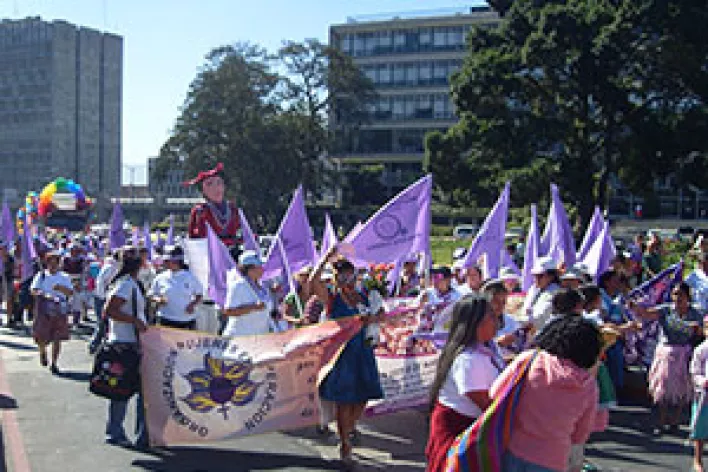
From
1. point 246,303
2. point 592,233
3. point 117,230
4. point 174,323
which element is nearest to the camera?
point 246,303

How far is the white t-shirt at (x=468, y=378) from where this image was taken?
4352mm

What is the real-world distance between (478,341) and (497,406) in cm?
51

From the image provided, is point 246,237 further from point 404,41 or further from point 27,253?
point 404,41

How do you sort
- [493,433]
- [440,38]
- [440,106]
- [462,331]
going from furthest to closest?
[440,106] < [440,38] < [462,331] < [493,433]

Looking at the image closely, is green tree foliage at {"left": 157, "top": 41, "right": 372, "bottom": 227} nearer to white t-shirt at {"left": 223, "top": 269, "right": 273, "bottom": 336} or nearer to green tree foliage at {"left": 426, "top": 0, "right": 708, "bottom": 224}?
green tree foliage at {"left": 426, "top": 0, "right": 708, "bottom": 224}

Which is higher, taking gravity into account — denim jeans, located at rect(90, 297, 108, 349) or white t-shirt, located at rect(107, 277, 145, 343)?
white t-shirt, located at rect(107, 277, 145, 343)

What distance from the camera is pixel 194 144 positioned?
53656mm

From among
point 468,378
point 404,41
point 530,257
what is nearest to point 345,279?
point 468,378

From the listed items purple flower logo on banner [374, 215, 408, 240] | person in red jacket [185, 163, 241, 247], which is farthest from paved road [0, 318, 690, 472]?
person in red jacket [185, 163, 241, 247]

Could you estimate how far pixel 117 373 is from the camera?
24.0 feet

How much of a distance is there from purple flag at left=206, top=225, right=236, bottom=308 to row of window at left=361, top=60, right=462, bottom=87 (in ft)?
202

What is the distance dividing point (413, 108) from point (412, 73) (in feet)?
9.54

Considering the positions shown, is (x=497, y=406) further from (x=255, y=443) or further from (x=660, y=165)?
(x=660, y=165)

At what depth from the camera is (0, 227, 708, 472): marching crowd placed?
4.03 metres
